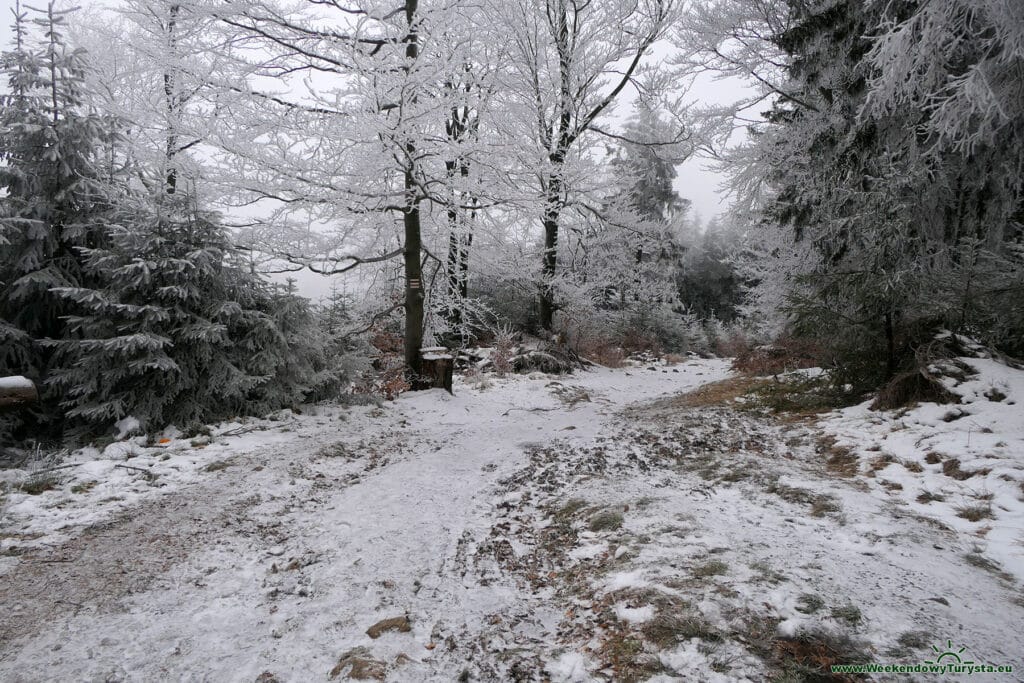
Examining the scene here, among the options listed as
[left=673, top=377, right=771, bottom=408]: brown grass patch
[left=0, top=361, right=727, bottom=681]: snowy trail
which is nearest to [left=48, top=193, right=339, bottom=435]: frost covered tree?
[left=0, top=361, right=727, bottom=681]: snowy trail

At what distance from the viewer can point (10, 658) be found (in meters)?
2.01

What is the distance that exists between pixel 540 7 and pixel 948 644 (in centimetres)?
1371

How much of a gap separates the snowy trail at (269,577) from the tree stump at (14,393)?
142 centimetres

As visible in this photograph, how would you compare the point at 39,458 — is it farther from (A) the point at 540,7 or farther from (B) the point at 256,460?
(A) the point at 540,7

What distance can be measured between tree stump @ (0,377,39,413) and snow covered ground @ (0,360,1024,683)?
0.57m

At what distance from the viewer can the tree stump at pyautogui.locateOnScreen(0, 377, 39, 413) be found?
375cm

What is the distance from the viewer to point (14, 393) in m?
3.79

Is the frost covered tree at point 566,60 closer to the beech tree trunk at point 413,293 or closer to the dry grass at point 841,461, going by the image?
the beech tree trunk at point 413,293

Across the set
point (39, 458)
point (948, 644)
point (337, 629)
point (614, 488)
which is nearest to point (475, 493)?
point (614, 488)

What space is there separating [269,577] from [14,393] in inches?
113

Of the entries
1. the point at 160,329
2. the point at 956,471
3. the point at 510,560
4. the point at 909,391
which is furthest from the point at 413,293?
the point at 956,471

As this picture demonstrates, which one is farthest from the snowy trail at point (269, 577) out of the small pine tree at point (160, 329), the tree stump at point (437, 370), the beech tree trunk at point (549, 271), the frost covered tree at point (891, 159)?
the beech tree trunk at point (549, 271)

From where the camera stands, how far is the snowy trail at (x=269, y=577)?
2102mm

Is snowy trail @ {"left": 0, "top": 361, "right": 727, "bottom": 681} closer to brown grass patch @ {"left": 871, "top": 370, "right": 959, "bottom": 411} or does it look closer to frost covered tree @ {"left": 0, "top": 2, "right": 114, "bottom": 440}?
frost covered tree @ {"left": 0, "top": 2, "right": 114, "bottom": 440}
